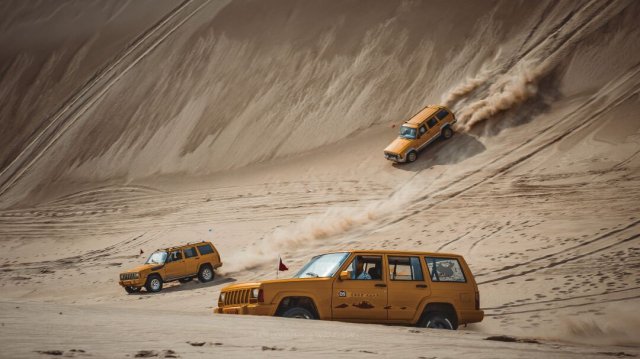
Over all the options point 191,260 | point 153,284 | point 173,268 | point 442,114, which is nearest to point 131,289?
point 153,284

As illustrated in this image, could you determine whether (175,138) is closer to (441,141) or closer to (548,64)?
(441,141)

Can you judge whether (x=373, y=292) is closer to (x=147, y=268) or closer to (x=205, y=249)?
(x=147, y=268)

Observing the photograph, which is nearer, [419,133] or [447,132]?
[419,133]

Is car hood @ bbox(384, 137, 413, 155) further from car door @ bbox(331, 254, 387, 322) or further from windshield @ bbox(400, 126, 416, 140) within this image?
car door @ bbox(331, 254, 387, 322)

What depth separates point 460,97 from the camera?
3331 cm

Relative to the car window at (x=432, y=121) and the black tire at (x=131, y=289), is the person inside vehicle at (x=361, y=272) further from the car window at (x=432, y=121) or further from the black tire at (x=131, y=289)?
the car window at (x=432, y=121)

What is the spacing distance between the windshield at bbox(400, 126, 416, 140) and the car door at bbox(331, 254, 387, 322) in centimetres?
1951

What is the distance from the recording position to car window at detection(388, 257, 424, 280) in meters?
11.4

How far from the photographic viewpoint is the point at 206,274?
2292cm

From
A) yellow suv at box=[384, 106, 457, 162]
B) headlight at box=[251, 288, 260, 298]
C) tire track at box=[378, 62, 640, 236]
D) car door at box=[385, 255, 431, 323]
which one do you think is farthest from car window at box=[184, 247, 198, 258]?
car door at box=[385, 255, 431, 323]

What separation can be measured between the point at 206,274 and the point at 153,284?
1.69m

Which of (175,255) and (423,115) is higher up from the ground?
(423,115)

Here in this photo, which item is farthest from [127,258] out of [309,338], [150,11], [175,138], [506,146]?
[150,11]

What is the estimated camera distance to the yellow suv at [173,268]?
71.7 ft
